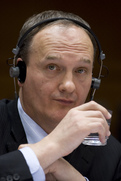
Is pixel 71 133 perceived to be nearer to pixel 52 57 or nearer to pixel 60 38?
pixel 52 57

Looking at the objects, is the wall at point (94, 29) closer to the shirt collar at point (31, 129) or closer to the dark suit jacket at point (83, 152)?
the dark suit jacket at point (83, 152)

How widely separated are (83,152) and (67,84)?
1.52ft

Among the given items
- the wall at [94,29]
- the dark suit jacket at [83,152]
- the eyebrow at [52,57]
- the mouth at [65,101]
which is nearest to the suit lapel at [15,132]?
the dark suit jacket at [83,152]

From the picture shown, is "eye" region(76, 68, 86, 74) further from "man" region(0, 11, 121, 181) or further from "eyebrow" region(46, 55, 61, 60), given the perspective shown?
"eyebrow" region(46, 55, 61, 60)

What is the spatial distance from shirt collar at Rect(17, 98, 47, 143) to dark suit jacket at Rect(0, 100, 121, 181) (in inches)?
1.4

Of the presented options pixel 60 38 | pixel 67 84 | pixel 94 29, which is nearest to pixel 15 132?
pixel 67 84

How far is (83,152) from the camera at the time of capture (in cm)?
175

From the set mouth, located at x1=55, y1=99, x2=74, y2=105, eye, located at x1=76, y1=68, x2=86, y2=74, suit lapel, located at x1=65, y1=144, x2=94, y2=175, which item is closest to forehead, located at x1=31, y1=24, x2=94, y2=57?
eye, located at x1=76, y1=68, x2=86, y2=74

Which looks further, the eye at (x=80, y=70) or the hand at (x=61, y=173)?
the eye at (x=80, y=70)

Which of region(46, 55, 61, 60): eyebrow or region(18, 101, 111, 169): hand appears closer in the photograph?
region(18, 101, 111, 169): hand

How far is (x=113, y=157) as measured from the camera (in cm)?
182

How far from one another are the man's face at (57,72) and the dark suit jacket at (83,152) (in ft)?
0.45

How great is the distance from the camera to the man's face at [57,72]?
5.11 feet

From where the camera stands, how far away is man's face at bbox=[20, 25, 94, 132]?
1559 millimetres
